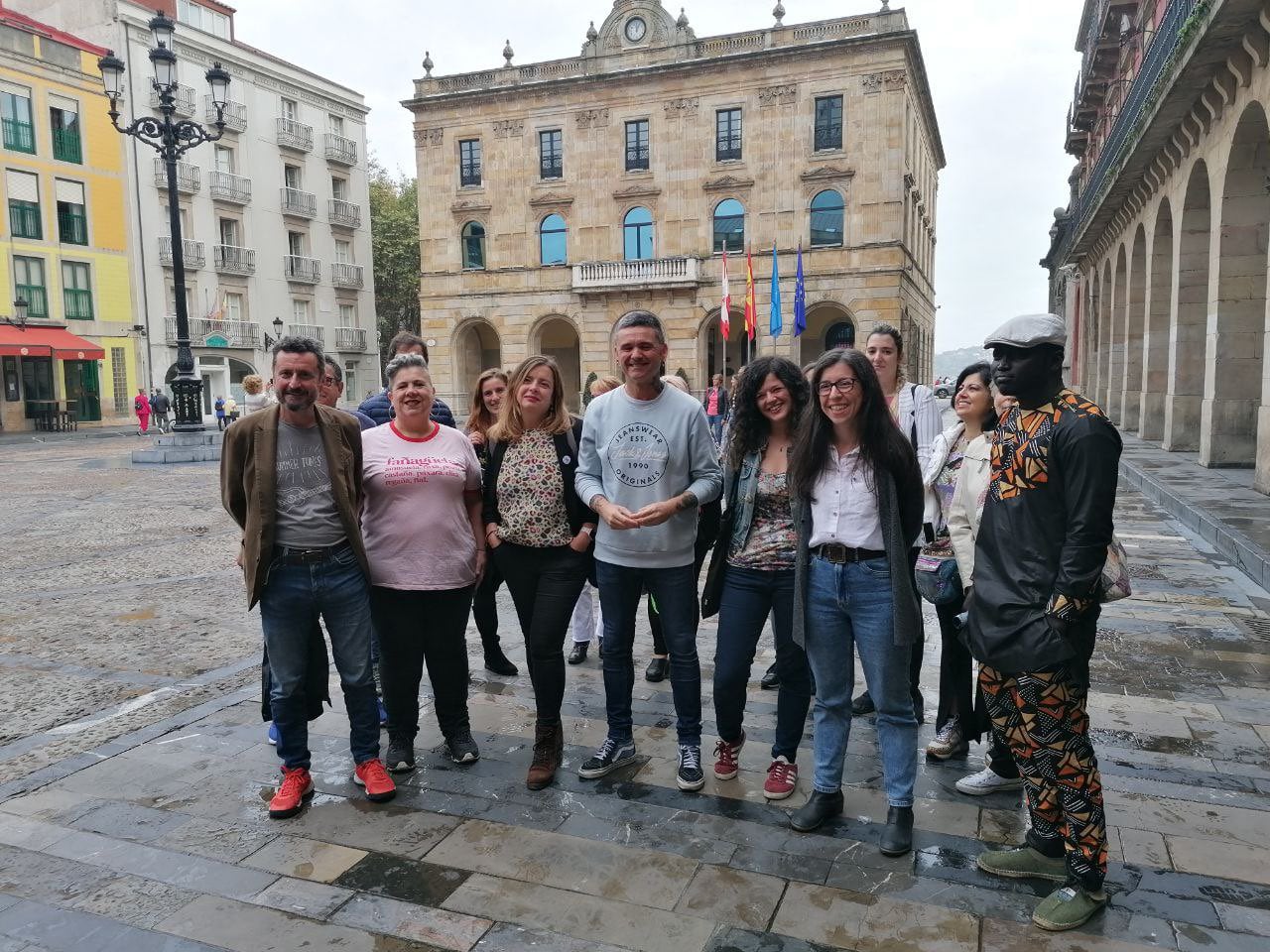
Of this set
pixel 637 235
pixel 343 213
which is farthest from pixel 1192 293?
pixel 343 213

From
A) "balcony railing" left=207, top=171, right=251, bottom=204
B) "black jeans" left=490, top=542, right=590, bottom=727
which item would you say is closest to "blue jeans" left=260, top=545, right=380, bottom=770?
"black jeans" left=490, top=542, right=590, bottom=727

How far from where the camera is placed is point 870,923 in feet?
9.45

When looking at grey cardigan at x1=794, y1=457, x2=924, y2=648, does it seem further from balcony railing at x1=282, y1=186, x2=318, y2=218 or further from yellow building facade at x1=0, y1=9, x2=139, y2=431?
balcony railing at x1=282, y1=186, x2=318, y2=218

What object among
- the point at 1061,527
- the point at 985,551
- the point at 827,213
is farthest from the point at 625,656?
the point at 827,213

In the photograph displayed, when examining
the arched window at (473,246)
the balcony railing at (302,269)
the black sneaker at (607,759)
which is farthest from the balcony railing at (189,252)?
the black sneaker at (607,759)

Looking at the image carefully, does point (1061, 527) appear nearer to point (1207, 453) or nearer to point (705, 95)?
point (1207, 453)

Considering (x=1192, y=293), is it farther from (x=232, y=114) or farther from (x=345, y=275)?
(x=345, y=275)

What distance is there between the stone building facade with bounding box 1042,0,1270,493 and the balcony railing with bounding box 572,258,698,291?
46.8ft

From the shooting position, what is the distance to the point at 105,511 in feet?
40.3

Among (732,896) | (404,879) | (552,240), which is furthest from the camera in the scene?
(552,240)

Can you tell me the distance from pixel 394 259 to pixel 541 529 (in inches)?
1896

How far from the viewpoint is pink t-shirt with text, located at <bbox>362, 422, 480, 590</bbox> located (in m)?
4.03

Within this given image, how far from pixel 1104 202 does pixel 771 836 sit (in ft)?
69.8

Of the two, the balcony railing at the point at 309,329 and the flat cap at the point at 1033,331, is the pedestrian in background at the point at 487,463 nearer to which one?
the flat cap at the point at 1033,331
